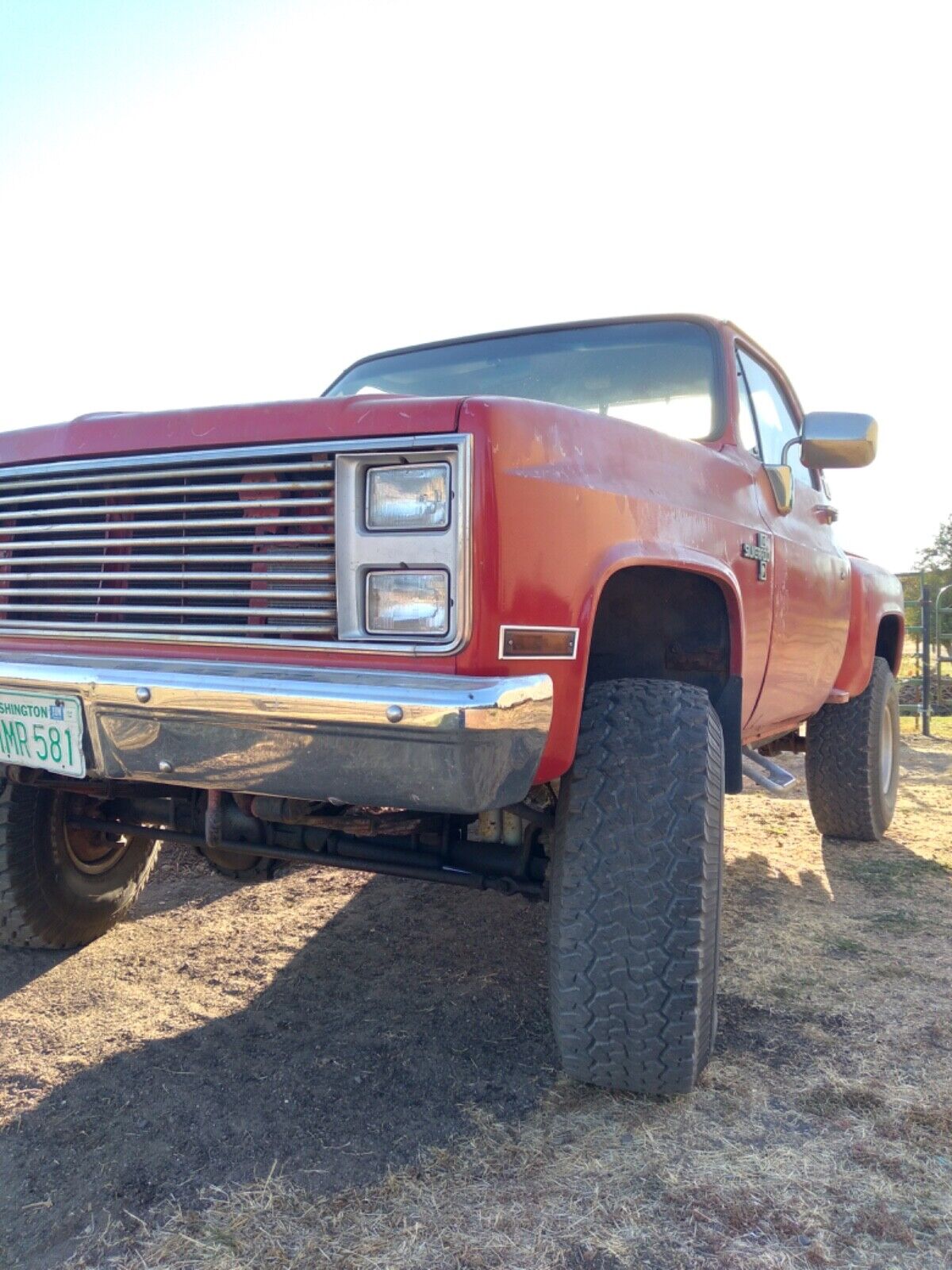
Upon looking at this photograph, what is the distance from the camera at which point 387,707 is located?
1708 mm

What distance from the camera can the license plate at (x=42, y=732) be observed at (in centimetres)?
203

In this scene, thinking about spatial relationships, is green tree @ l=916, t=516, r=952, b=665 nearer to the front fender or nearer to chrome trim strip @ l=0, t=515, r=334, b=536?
the front fender

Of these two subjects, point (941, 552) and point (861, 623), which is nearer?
point (861, 623)

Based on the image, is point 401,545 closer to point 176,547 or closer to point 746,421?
point 176,547

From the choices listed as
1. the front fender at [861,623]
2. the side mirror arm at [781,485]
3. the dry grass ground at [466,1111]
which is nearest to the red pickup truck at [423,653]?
the dry grass ground at [466,1111]

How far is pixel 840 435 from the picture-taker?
3.12 metres

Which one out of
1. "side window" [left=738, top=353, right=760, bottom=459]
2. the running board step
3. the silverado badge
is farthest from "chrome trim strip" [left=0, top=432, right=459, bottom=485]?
the running board step

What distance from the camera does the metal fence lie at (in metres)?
9.77

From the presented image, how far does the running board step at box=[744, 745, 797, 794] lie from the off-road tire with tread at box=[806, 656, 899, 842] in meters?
1.24

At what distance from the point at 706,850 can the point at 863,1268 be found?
2.49 ft

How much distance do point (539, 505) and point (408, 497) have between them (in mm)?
251

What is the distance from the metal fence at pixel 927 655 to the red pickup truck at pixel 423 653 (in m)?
7.50

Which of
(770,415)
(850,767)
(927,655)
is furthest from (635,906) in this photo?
(927,655)

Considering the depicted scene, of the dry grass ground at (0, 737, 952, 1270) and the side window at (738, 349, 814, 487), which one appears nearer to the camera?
the dry grass ground at (0, 737, 952, 1270)
